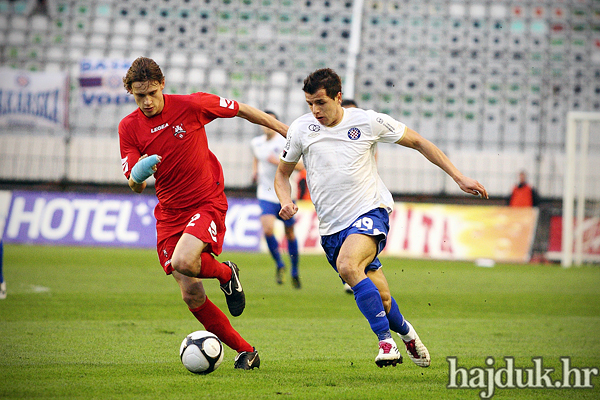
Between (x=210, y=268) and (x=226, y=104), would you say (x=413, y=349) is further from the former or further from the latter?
(x=226, y=104)

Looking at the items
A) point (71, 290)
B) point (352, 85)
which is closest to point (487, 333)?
point (71, 290)

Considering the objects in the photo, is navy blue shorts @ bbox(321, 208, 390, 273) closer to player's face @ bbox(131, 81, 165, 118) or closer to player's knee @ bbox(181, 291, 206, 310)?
player's knee @ bbox(181, 291, 206, 310)

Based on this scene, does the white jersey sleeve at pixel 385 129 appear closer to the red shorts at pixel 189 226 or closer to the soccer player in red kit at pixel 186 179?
the soccer player in red kit at pixel 186 179

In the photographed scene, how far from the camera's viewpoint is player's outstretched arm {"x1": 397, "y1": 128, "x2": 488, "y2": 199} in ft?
17.0

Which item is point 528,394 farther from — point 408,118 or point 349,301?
point 408,118

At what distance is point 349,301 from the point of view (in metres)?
9.62

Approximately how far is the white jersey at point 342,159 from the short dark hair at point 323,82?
0.94 feet

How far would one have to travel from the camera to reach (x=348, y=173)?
539 cm

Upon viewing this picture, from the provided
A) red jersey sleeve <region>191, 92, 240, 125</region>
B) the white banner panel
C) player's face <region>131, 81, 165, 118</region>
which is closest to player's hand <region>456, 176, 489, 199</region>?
red jersey sleeve <region>191, 92, 240, 125</region>

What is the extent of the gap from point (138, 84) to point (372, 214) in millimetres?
1853

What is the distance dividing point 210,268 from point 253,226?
1164cm

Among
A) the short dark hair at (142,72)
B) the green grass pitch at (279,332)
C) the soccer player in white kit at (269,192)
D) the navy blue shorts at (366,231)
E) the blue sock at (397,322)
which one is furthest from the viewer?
the soccer player in white kit at (269,192)

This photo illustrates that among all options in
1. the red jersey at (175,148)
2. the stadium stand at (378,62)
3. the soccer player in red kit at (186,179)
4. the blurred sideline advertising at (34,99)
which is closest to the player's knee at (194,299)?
the soccer player in red kit at (186,179)

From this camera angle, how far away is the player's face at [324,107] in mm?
5242
